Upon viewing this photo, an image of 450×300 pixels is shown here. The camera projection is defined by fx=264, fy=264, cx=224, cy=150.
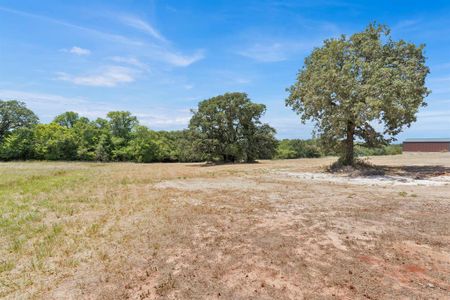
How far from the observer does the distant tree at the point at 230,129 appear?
3105 cm

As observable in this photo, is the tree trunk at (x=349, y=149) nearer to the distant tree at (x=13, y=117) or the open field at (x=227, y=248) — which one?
the open field at (x=227, y=248)

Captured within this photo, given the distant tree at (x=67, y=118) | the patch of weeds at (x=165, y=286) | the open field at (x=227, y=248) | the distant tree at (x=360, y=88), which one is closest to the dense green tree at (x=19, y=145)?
the distant tree at (x=67, y=118)

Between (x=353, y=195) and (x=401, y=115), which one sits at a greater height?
(x=401, y=115)

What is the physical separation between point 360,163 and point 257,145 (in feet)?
46.7

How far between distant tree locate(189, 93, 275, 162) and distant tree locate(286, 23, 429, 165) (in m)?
12.3

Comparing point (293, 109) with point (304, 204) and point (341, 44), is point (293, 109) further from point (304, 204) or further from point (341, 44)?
point (304, 204)

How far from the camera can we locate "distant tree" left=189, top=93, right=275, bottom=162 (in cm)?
3105

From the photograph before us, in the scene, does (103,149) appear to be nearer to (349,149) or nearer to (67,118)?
(67,118)

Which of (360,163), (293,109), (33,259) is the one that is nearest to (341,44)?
(293,109)

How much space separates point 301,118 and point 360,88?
4.76m

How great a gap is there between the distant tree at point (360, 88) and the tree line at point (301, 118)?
5 centimetres

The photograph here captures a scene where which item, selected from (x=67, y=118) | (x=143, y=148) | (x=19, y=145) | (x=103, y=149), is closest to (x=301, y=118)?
(x=143, y=148)

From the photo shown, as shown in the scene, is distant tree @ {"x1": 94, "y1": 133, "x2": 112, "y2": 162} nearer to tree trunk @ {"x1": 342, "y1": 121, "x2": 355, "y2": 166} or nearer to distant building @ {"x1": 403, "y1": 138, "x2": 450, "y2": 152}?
tree trunk @ {"x1": 342, "y1": 121, "x2": 355, "y2": 166}

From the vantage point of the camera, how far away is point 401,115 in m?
15.3
